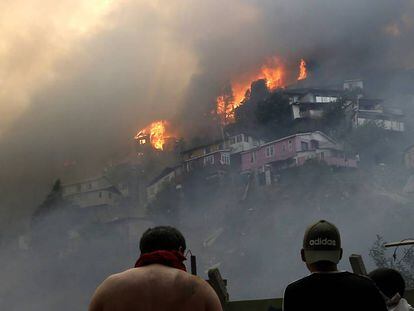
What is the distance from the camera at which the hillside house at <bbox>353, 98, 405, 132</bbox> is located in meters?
48.4

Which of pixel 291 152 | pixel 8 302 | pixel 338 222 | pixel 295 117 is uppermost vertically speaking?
pixel 295 117

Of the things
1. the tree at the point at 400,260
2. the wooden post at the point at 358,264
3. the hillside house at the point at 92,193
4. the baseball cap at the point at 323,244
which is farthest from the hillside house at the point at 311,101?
the baseball cap at the point at 323,244

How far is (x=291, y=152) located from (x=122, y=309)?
45.3 metres

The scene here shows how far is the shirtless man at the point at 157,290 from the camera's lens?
3.18m

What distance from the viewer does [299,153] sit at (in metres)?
47.9

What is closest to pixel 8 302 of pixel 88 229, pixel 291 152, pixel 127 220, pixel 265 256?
pixel 88 229

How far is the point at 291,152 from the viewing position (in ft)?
157

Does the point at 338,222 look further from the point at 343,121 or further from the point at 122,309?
the point at 122,309

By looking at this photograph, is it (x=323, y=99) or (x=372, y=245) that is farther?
(x=323, y=99)

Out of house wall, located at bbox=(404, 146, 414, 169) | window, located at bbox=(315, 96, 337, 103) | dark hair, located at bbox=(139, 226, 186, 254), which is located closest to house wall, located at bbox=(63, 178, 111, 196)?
window, located at bbox=(315, 96, 337, 103)

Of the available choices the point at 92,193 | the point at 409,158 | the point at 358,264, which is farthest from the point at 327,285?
the point at 92,193

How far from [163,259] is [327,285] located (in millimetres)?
963

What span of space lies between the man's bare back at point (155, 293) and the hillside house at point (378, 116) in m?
47.3

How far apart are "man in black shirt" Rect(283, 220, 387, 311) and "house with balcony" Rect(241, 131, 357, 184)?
43897mm
